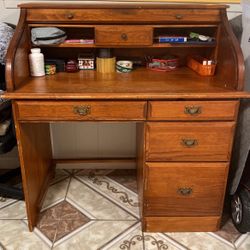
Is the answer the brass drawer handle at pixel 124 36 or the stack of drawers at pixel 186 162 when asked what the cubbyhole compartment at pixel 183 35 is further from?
the stack of drawers at pixel 186 162

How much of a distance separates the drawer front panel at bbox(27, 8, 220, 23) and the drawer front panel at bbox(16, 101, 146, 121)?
50cm

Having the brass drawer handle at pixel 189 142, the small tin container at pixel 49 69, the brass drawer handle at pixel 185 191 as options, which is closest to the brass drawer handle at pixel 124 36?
the small tin container at pixel 49 69

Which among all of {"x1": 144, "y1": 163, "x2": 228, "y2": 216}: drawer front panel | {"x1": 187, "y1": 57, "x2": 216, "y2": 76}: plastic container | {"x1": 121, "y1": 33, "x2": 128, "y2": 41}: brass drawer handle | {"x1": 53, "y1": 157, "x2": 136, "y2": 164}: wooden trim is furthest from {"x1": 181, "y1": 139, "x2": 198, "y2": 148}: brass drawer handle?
{"x1": 53, "y1": 157, "x2": 136, "y2": 164}: wooden trim

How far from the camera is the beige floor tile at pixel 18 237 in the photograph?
145 centimetres

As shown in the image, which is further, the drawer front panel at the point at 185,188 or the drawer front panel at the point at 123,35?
the drawer front panel at the point at 123,35

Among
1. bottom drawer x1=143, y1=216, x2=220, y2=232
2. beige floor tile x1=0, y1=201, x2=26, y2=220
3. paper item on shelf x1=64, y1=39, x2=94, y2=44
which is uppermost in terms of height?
paper item on shelf x1=64, y1=39, x2=94, y2=44

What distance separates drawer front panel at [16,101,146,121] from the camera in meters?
1.26

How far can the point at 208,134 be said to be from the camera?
133 centimetres

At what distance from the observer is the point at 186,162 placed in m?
1.40

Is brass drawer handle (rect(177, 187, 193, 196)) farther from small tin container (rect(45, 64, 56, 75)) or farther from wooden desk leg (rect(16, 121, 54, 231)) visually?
small tin container (rect(45, 64, 56, 75))

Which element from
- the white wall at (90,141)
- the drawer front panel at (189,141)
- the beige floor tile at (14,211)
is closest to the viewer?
the drawer front panel at (189,141)

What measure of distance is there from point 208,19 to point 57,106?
0.89m

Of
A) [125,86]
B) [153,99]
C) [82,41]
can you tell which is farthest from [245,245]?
[82,41]

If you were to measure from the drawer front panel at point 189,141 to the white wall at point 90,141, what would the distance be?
0.64m
